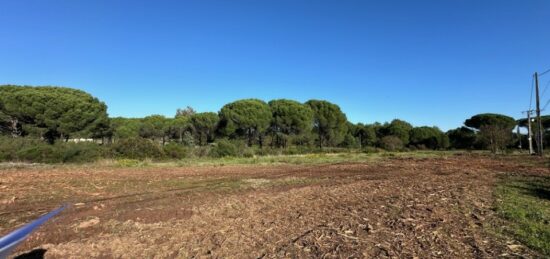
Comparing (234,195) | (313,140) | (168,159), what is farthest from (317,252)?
(313,140)

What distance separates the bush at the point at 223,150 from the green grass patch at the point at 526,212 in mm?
27292

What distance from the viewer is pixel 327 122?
5472 centimetres

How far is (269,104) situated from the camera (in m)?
54.1

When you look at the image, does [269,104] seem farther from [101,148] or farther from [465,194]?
[465,194]

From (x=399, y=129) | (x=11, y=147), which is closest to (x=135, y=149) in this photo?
(x=11, y=147)

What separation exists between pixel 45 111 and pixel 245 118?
77.1 feet

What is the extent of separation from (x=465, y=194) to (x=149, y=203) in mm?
7921

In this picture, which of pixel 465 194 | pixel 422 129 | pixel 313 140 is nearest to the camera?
pixel 465 194

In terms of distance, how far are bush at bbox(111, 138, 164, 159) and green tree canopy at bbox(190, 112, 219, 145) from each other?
22.4 meters

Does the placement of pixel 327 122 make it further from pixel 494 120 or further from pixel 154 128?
pixel 154 128

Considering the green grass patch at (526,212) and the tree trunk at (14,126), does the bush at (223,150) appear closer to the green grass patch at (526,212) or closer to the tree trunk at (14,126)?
the tree trunk at (14,126)

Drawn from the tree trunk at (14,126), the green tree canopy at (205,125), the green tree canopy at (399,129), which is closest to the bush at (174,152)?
the tree trunk at (14,126)

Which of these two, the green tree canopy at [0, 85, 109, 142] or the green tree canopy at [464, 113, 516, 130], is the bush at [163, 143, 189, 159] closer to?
the green tree canopy at [0, 85, 109, 142]

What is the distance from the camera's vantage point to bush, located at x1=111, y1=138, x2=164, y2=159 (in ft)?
98.9
